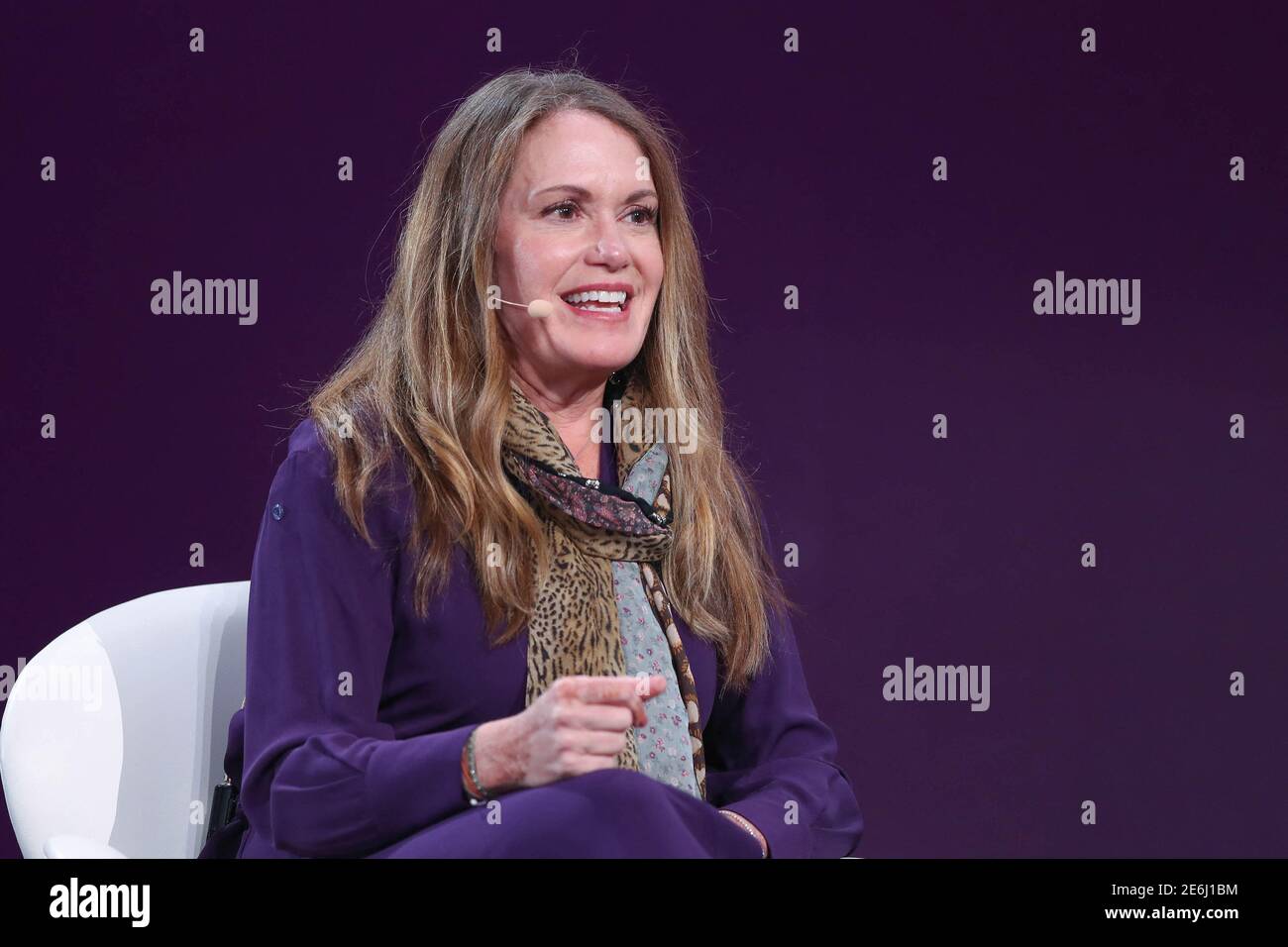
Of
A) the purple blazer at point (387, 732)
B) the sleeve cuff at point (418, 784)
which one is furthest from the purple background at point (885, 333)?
the sleeve cuff at point (418, 784)

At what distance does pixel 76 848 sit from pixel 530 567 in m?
0.53

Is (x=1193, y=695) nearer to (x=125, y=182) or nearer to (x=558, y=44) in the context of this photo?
(x=558, y=44)

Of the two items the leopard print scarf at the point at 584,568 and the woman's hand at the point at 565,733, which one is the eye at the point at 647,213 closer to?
the leopard print scarf at the point at 584,568

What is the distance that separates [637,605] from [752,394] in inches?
40.6

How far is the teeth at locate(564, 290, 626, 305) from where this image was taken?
1.65 m

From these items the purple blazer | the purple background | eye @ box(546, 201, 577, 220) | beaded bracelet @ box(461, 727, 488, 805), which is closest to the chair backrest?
the purple blazer

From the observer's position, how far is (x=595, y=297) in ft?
5.44

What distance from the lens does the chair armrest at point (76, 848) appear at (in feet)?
4.65

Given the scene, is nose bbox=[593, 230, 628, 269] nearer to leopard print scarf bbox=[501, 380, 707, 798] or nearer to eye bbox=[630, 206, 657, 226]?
eye bbox=[630, 206, 657, 226]

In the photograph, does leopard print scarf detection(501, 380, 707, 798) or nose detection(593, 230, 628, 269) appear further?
nose detection(593, 230, 628, 269)

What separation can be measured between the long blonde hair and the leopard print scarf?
25 millimetres

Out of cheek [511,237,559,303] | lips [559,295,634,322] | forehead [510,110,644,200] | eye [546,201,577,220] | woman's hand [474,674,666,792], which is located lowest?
woman's hand [474,674,666,792]
